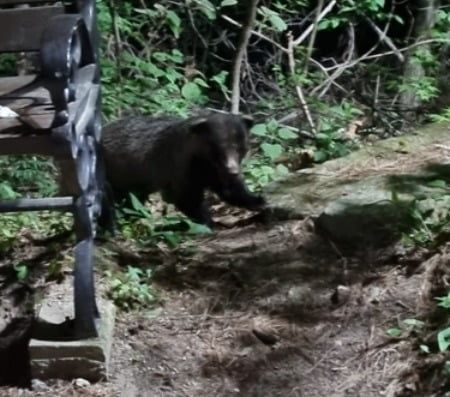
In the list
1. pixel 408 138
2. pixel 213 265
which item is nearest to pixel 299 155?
pixel 408 138

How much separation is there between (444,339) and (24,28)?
2443 millimetres

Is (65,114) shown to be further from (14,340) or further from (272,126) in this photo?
(272,126)

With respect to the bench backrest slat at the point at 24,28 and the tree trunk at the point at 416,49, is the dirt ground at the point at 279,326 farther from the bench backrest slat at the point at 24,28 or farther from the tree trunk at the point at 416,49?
the tree trunk at the point at 416,49

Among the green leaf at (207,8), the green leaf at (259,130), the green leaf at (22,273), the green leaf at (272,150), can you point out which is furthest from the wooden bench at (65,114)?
the green leaf at (207,8)

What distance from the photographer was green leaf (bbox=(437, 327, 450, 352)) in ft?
11.8

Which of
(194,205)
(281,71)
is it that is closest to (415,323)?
(194,205)

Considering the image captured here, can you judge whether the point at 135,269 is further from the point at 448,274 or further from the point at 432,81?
the point at 432,81

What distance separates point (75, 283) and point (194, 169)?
2.54 m

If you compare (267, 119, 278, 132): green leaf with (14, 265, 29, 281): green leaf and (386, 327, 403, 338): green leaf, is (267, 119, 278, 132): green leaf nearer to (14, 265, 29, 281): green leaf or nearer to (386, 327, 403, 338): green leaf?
(14, 265, 29, 281): green leaf

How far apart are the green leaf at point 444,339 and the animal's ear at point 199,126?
282 cm

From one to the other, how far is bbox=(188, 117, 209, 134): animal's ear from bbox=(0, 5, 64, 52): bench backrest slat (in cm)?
178

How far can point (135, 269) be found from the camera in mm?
4406

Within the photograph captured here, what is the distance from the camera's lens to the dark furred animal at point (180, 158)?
612cm

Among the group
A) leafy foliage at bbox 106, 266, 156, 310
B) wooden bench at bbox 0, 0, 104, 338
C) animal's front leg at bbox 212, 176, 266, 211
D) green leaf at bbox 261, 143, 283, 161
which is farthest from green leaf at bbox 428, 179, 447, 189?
green leaf at bbox 261, 143, 283, 161
